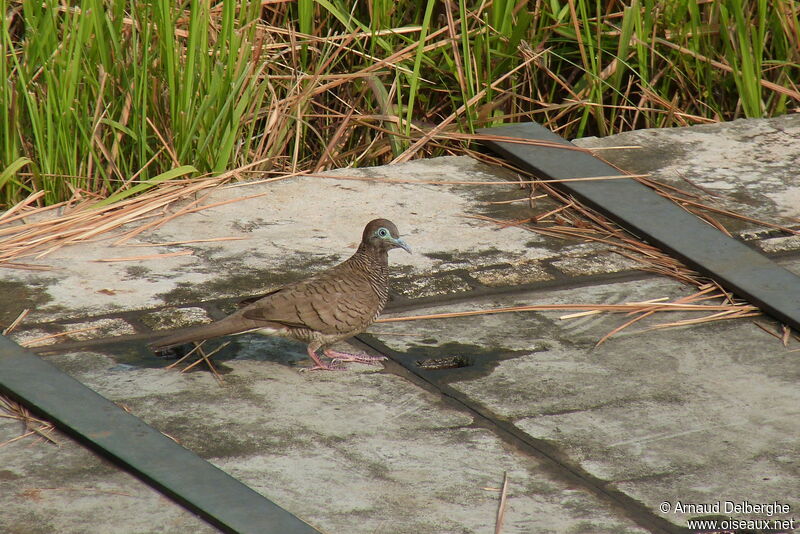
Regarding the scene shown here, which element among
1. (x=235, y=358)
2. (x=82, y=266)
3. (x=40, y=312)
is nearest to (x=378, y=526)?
(x=235, y=358)

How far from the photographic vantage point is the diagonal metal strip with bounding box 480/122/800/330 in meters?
3.82

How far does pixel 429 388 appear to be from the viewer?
328 centimetres

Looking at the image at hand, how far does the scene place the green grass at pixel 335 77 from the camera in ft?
14.9

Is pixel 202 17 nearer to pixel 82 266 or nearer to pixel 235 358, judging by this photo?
pixel 82 266

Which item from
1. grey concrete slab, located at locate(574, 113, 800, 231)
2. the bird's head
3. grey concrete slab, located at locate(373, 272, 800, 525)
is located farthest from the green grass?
grey concrete slab, located at locate(373, 272, 800, 525)

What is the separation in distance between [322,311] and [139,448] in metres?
0.76

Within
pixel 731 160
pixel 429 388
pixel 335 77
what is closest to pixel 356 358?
pixel 429 388

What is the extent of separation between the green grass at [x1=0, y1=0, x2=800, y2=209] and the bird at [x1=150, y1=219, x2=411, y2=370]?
1.26 m

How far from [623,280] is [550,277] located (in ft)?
0.79

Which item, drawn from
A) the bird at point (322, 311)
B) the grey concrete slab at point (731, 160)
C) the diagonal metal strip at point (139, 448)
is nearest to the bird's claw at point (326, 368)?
the bird at point (322, 311)

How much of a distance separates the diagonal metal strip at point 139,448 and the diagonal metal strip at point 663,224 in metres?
1.83

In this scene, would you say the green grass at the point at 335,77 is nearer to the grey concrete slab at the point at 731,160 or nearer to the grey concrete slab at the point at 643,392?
the grey concrete slab at the point at 731,160

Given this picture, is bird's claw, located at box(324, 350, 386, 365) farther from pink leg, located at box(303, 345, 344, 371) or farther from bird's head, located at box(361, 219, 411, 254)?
bird's head, located at box(361, 219, 411, 254)

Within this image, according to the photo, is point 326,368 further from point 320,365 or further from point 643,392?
point 643,392
